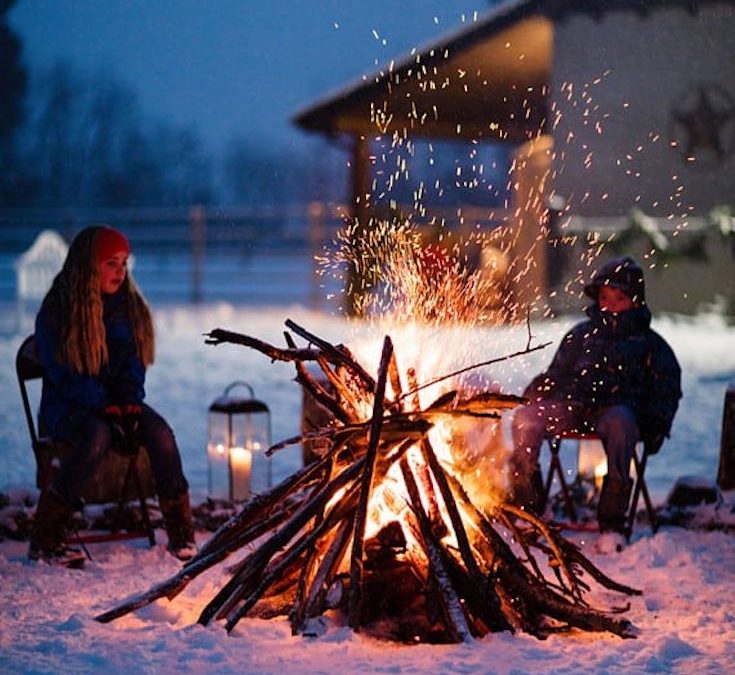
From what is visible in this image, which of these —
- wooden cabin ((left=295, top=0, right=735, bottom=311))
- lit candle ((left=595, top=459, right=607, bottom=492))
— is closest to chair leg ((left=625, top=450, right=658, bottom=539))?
lit candle ((left=595, top=459, right=607, bottom=492))

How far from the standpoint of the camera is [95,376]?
18.5 ft

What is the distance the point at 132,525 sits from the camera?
6.03 m

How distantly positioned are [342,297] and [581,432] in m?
13.8

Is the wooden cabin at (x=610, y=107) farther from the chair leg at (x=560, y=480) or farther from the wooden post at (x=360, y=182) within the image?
the chair leg at (x=560, y=480)

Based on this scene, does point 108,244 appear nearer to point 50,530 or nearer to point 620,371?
point 50,530

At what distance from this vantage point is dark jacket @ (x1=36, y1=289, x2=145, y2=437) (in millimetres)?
5574

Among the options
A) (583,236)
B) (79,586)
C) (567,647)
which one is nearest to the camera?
(567,647)

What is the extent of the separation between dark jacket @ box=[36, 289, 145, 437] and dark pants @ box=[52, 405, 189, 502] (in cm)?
8

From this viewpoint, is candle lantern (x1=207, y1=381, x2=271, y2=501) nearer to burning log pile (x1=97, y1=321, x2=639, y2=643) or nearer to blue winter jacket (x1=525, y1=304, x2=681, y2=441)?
blue winter jacket (x1=525, y1=304, x2=681, y2=441)

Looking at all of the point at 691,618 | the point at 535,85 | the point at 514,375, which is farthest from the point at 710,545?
the point at 535,85

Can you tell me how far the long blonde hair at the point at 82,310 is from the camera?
18.3ft

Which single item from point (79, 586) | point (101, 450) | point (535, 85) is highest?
point (535, 85)

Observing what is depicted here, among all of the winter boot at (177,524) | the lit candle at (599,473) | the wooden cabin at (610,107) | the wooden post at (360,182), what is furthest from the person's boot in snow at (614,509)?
the wooden post at (360,182)

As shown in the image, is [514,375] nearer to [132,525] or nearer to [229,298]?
[132,525]
